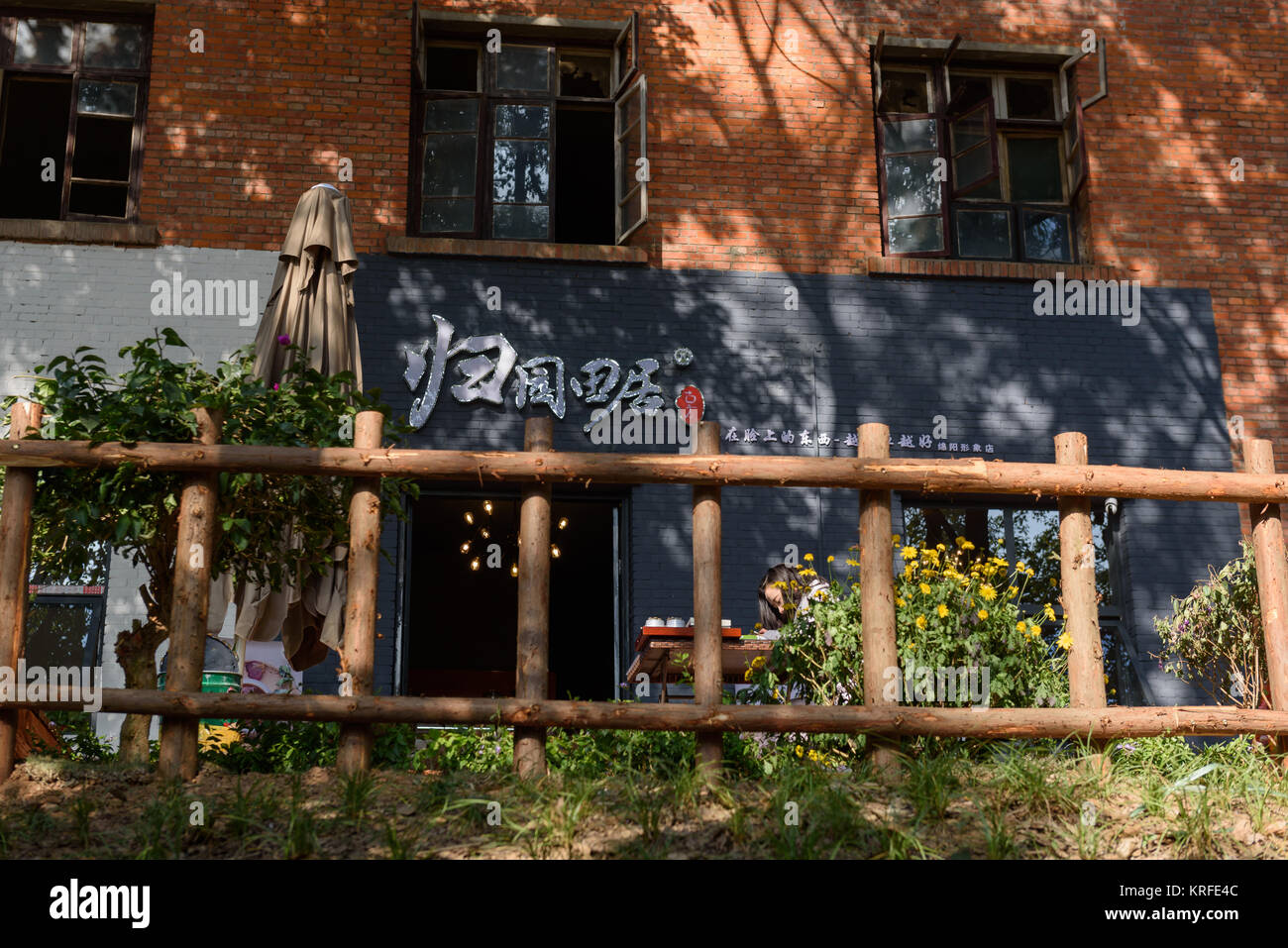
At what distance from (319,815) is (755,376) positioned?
7288 millimetres

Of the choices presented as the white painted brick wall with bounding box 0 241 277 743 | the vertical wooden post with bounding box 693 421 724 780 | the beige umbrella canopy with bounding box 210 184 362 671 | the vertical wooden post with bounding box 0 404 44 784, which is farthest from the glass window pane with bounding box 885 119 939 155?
the vertical wooden post with bounding box 0 404 44 784

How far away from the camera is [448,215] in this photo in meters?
12.2

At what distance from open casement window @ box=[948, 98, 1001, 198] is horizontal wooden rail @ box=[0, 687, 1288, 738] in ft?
24.9

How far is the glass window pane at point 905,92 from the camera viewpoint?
13.0 meters

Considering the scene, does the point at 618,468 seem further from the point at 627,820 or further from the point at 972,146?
the point at 972,146

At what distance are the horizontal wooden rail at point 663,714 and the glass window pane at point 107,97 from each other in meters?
7.77

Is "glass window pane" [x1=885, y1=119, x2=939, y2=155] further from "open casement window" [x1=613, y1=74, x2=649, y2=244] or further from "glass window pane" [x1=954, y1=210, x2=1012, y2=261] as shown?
"open casement window" [x1=613, y1=74, x2=649, y2=244]

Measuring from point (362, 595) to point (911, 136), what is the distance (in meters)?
8.53

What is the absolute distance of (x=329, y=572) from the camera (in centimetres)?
687

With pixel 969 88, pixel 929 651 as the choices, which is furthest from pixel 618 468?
pixel 969 88

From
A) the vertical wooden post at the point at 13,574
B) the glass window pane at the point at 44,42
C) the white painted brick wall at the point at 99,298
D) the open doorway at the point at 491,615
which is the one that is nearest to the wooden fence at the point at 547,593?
the vertical wooden post at the point at 13,574

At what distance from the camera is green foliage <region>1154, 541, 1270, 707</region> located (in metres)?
9.16
